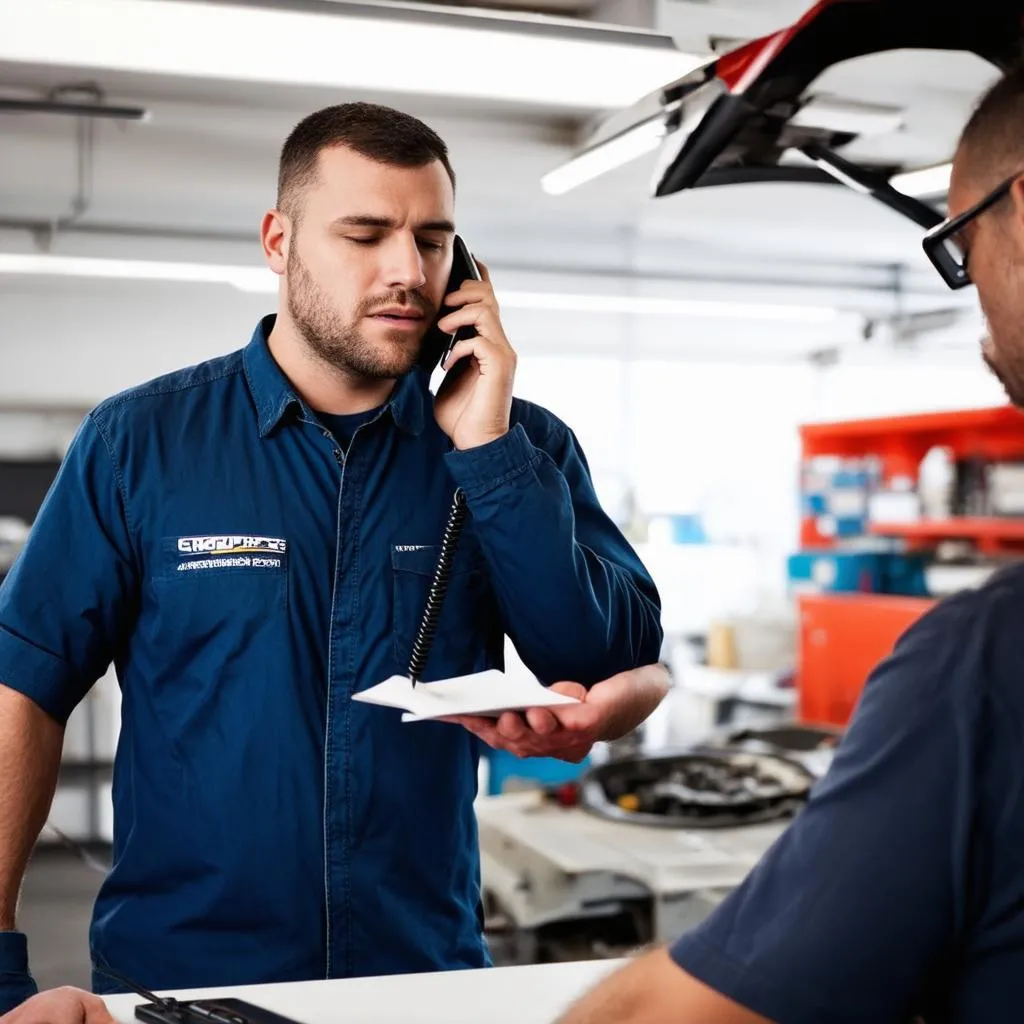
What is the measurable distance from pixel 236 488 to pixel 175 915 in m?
0.56

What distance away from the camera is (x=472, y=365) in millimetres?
1760

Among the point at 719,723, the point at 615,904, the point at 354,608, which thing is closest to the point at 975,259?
the point at 354,608

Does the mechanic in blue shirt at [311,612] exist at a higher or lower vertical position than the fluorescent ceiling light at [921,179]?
lower

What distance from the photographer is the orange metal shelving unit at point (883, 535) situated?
595 centimetres

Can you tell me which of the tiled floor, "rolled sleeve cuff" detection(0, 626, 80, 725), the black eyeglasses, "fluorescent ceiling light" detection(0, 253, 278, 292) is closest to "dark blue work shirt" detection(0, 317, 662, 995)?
"rolled sleeve cuff" detection(0, 626, 80, 725)

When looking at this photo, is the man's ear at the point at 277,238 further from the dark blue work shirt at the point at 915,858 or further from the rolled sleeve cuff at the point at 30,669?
the dark blue work shirt at the point at 915,858

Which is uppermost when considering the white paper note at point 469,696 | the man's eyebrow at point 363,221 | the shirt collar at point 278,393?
the man's eyebrow at point 363,221

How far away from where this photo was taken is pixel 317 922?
5.06 feet

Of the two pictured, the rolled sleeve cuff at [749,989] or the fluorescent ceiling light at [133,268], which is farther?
the fluorescent ceiling light at [133,268]

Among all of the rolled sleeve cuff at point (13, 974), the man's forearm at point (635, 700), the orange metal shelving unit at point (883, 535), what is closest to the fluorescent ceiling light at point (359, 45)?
the man's forearm at point (635, 700)

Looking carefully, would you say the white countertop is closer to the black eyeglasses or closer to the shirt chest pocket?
the shirt chest pocket

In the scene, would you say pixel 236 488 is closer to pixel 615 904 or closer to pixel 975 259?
pixel 975 259

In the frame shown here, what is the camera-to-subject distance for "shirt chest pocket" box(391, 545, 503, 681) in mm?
1646

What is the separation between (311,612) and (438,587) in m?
0.18
